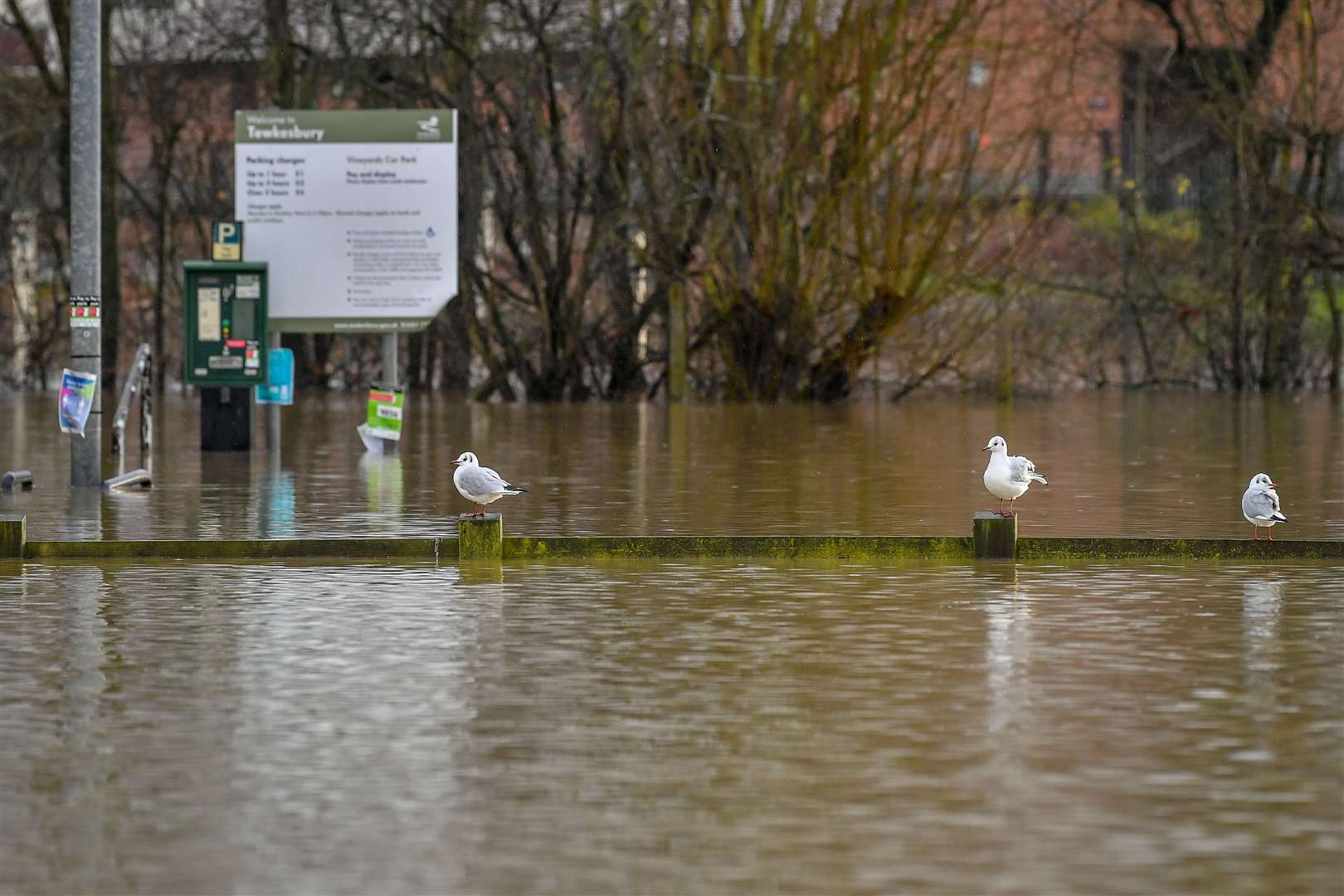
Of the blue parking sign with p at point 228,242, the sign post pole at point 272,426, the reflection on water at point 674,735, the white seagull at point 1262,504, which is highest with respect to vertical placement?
the blue parking sign with p at point 228,242

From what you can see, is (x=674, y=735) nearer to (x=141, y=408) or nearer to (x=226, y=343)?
(x=141, y=408)

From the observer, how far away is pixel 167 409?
40.5 m

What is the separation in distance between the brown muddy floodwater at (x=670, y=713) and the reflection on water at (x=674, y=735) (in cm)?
2

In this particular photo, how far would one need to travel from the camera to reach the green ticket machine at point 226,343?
27.1 meters

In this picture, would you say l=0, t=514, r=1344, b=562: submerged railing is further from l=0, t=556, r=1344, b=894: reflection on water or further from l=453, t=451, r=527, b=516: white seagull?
l=0, t=556, r=1344, b=894: reflection on water

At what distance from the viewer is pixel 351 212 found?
28.8m

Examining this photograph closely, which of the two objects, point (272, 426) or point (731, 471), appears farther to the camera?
point (272, 426)

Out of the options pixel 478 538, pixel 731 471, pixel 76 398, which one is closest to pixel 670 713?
pixel 478 538

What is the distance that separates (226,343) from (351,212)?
91.8 inches

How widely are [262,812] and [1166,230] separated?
136 feet

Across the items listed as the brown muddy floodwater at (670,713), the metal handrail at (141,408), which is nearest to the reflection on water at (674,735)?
the brown muddy floodwater at (670,713)

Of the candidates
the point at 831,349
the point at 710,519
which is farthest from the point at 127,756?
the point at 831,349

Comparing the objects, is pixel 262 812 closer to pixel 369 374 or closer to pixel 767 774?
pixel 767 774

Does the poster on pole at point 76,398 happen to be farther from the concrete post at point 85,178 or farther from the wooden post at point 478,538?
the wooden post at point 478,538
